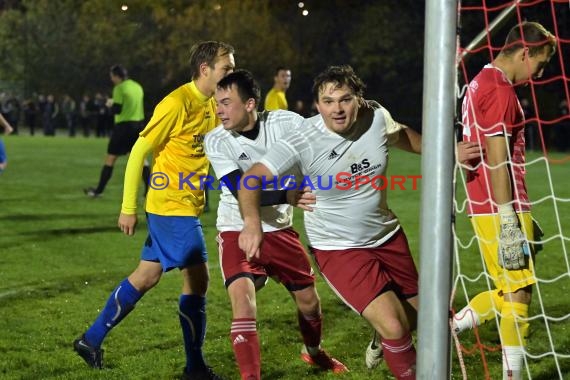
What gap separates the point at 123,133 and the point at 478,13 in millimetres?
19536

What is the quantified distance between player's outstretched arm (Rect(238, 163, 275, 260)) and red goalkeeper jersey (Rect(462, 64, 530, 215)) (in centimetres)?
108

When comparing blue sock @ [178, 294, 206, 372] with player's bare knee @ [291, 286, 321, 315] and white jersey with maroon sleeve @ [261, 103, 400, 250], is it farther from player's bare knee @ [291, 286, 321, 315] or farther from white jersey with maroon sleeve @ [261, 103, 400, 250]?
white jersey with maroon sleeve @ [261, 103, 400, 250]

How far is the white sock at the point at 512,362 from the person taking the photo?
4758 mm

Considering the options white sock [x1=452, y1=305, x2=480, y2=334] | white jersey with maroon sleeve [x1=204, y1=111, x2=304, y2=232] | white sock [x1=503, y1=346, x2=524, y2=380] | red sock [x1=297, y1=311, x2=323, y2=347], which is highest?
white jersey with maroon sleeve [x1=204, y1=111, x2=304, y2=232]

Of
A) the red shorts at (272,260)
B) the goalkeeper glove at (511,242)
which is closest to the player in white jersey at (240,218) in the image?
the red shorts at (272,260)

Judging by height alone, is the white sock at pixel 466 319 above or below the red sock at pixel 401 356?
above

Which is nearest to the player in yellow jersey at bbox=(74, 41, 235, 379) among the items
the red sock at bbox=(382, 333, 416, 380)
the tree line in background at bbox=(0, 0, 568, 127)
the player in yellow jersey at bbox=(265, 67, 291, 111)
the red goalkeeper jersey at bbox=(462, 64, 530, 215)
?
the red sock at bbox=(382, 333, 416, 380)

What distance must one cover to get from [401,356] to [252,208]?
927 millimetres

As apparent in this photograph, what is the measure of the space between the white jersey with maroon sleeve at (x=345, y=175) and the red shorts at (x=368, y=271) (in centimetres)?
5

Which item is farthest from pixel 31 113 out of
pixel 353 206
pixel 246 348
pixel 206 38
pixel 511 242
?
pixel 511 242

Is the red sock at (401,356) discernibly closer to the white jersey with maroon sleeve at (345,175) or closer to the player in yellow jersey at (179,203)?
the white jersey with maroon sleeve at (345,175)

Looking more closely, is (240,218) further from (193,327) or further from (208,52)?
(208,52)

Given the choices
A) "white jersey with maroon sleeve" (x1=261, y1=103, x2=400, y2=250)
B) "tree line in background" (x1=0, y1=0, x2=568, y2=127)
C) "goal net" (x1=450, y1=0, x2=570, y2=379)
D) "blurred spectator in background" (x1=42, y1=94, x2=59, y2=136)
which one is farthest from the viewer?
"tree line in background" (x1=0, y1=0, x2=568, y2=127)

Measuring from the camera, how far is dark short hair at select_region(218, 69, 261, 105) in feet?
15.5
